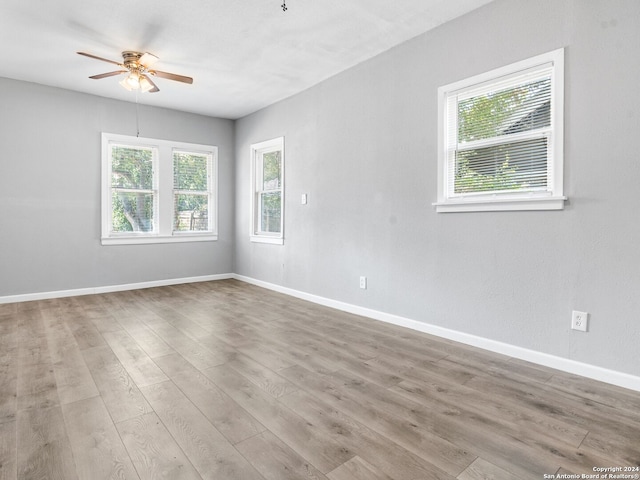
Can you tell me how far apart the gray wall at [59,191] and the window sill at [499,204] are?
4491 mm

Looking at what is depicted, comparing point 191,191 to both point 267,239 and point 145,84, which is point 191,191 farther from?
point 145,84

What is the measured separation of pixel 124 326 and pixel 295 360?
1.96 meters

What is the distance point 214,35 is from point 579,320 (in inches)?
153

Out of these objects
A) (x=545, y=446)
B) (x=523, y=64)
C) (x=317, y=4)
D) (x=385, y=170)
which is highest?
(x=317, y=4)

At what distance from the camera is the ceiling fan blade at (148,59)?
3578 millimetres

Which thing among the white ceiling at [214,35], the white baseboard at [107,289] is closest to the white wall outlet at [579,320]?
the white ceiling at [214,35]

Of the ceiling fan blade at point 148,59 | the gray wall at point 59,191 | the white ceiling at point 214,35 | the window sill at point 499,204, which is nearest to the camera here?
the window sill at point 499,204

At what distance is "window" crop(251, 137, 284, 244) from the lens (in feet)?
17.8

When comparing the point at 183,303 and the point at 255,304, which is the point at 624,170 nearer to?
the point at 255,304

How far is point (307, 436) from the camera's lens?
1751 mm

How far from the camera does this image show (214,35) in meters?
3.38

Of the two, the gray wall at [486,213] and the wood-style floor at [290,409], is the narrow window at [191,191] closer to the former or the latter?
the gray wall at [486,213]

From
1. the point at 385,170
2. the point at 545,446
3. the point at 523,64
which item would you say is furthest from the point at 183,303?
the point at 523,64

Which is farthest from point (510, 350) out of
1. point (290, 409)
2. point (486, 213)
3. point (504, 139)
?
point (290, 409)
